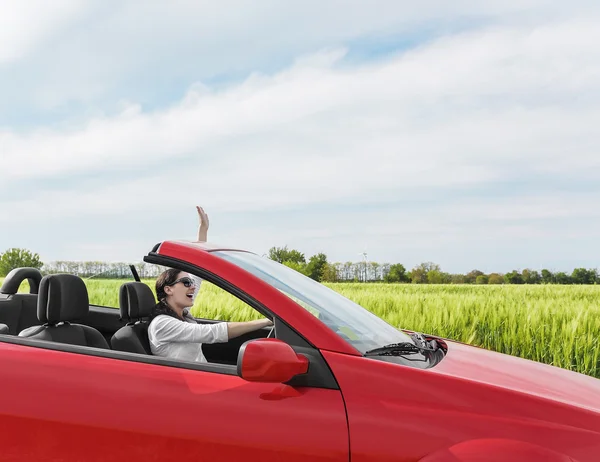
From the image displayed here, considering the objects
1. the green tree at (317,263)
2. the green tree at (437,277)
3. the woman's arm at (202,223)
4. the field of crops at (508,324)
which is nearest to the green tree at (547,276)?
the green tree at (437,277)

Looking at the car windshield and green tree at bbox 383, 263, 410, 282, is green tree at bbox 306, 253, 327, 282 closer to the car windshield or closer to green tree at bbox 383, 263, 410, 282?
green tree at bbox 383, 263, 410, 282

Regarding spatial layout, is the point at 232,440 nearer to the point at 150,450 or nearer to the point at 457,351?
the point at 150,450

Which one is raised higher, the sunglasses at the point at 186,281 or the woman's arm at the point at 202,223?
the woman's arm at the point at 202,223

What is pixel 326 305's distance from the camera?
10.3ft

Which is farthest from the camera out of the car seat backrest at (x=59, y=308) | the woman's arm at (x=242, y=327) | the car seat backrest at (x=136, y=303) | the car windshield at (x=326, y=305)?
the car seat backrest at (x=136, y=303)

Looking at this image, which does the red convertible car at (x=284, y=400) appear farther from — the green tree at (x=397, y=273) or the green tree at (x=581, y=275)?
the green tree at (x=581, y=275)

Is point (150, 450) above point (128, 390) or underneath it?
underneath

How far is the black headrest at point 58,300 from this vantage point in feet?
12.1

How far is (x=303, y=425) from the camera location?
2.52 meters

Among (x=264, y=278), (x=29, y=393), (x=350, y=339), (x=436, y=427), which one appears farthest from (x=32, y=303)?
(x=436, y=427)

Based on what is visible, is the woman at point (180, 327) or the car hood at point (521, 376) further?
the woman at point (180, 327)

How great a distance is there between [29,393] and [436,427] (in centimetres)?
170

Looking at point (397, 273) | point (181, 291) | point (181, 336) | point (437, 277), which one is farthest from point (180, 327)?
point (437, 277)

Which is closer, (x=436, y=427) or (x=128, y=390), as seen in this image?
(x=436, y=427)
